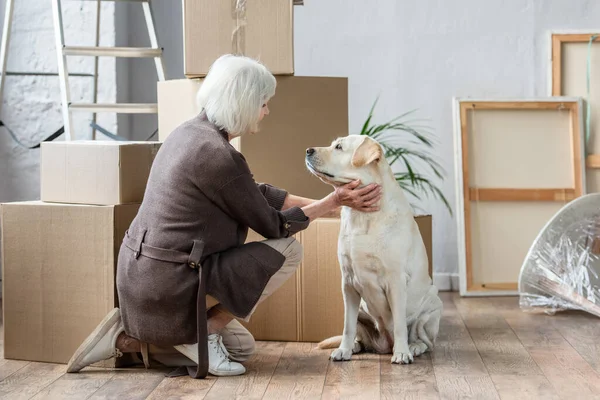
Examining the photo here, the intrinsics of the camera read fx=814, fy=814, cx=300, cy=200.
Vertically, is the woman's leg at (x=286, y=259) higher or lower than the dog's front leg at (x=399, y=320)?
higher

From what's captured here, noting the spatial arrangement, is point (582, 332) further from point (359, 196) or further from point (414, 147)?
point (414, 147)

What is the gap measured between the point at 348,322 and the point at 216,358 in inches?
19.2

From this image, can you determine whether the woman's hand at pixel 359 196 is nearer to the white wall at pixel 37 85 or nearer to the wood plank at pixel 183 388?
the wood plank at pixel 183 388

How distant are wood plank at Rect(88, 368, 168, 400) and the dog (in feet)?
2.01

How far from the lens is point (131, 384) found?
245 centimetres

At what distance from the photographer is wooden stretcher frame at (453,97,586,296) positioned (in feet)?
13.6

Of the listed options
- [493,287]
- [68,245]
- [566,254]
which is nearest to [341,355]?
[68,245]

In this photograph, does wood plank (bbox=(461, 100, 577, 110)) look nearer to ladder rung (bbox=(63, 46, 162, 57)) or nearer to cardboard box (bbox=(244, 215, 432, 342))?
cardboard box (bbox=(244, 215, 432, 342))

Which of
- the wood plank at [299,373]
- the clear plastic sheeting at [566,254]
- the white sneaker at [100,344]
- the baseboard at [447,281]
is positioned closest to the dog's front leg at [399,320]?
the wood plank at [299,373]

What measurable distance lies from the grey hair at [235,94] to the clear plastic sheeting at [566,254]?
5.38ft

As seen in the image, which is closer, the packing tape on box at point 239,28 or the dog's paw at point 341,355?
the dog's paw at point 341,355

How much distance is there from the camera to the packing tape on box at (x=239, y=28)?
115 inches

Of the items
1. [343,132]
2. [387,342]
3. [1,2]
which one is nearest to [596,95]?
[343,132]

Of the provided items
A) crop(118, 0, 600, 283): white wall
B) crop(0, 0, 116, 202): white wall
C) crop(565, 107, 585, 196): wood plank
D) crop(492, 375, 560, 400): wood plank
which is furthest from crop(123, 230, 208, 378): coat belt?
crop(565, 107, 585, 196): wood plank
